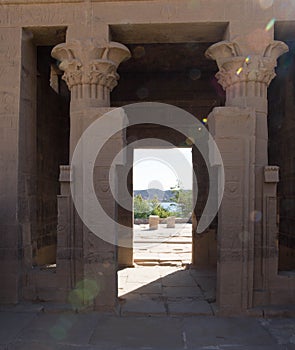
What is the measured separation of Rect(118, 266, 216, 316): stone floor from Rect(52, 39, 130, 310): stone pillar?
0.57 metres

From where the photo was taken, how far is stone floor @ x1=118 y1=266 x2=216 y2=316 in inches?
222

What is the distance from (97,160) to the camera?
5.59m

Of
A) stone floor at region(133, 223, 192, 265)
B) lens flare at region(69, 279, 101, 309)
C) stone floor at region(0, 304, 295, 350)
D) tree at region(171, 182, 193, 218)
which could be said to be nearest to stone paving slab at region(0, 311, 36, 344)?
stone floor at region(0, 304, 295, 350)

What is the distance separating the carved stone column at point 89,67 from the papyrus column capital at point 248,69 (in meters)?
1.61

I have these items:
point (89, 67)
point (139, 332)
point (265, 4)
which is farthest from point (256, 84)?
point (139, 332)

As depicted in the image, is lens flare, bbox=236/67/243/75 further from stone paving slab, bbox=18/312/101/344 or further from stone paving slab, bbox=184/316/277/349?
stone paving slab, bbox=18/312/101/344

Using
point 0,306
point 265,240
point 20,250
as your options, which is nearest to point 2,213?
point 20,250

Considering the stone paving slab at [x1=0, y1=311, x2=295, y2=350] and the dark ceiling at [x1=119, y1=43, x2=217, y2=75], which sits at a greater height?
the dark ceiling at [x1=119, y1=43, x2=217, y2=75]

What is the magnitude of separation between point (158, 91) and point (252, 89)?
4.33 metres

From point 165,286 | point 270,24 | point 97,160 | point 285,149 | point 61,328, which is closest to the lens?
point 61,328

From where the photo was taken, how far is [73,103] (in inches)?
231

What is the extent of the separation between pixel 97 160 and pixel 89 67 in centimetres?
143

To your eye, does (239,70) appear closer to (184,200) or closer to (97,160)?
(97,160)

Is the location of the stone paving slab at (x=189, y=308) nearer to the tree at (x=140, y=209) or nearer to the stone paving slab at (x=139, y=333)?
the stone paving slab at (x=139, y=333)
